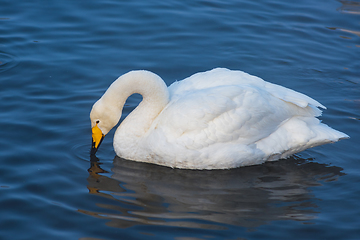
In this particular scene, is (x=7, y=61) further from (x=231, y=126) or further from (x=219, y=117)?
(x=231, y=126)

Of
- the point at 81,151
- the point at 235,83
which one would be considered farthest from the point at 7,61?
the point at 235,83

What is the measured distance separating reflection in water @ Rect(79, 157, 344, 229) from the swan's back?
228 millimetres

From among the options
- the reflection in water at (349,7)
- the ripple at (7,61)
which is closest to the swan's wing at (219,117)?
the ripple at (7,61)

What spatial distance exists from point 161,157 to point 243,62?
13.3 feet

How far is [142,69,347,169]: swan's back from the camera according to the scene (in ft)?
22.4

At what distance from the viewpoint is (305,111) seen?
7422 mm

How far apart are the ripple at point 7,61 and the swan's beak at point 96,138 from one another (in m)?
3.23

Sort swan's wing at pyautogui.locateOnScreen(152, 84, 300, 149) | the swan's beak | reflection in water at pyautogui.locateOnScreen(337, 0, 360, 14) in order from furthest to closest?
reflection in water at pyautogui.locateOnScreen(337, 0, 360, 14)
the swan's beak
swan's wing at pyautogui.locateOnScreen(152, 84, 300, 149)

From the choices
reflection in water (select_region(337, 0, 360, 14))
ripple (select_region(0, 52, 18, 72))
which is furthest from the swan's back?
reflection in water (select_region(337, 0, 360, 14))

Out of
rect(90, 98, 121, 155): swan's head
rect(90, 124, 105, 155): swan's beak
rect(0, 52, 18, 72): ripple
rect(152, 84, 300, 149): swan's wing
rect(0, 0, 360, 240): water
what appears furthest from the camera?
rect(0, 52, 18, 72): ripple

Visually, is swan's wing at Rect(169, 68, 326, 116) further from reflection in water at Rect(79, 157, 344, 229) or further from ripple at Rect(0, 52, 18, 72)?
ripple at Rect(0, 52, 18, 72)

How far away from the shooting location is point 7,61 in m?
9.76

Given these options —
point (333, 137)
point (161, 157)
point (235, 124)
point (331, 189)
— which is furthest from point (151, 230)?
point (333, 137)

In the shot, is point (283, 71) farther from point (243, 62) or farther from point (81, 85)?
point (81, 85)
